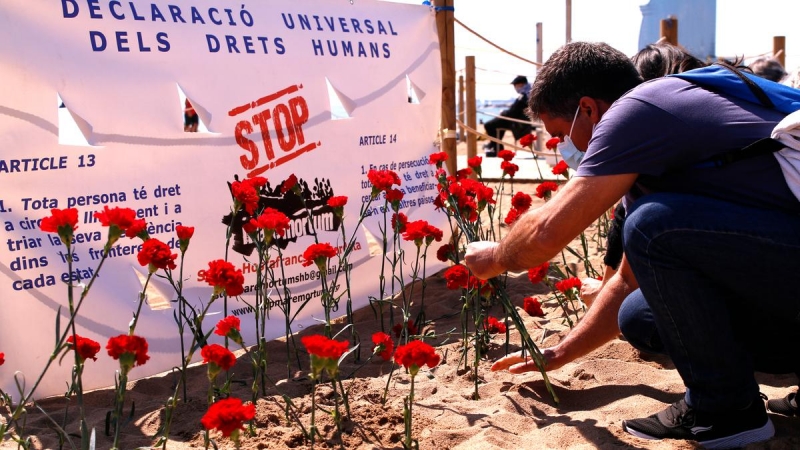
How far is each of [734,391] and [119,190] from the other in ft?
7.10

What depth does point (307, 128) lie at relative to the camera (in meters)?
3.70

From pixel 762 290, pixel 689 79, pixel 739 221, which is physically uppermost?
pixel 689 79

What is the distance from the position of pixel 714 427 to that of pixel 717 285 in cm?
38

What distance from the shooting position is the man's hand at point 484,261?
2.26 m

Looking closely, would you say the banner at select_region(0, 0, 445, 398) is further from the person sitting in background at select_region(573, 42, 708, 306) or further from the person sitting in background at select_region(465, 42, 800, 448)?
the person sitting in background at select_region(573, 42, 708, 306)

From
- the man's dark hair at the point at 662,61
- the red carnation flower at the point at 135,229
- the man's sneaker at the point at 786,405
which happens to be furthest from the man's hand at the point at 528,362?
the red carnation flower at the point at 135,229

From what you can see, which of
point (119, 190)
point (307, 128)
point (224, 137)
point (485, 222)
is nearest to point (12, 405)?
point (119, 190)

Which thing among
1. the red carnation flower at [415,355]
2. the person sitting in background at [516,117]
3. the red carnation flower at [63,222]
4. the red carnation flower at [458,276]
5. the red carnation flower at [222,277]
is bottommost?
the person sitting in background at [516,117]

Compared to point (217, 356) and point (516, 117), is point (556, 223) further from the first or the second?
point (516, 117)

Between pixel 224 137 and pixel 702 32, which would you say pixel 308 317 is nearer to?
pixel 224 137

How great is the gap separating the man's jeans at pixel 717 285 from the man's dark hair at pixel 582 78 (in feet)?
Answer: 1.23

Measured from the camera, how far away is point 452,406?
2.54 metres

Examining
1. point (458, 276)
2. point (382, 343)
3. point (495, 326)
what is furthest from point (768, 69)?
point (382, 343)

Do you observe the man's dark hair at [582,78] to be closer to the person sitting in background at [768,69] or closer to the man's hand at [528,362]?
the man's hand at [528,362]
